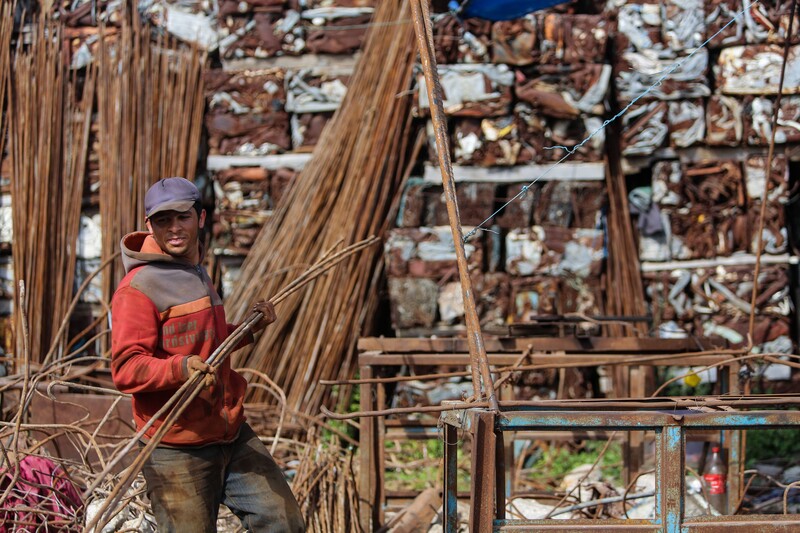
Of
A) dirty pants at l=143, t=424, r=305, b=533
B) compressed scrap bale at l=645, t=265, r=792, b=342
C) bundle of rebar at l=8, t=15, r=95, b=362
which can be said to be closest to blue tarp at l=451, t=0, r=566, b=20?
compressed scrap bale at l=645, t=265, r=792, b=342

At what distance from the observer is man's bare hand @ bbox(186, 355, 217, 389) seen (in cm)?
260

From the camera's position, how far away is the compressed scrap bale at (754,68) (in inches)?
223

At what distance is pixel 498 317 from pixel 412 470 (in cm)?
113

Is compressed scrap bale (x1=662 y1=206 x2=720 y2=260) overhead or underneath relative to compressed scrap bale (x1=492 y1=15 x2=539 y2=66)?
underneath

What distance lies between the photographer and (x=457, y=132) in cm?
570

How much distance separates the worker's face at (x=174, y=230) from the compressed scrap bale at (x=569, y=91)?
3.26 metres

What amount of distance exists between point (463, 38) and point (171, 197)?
3.30m

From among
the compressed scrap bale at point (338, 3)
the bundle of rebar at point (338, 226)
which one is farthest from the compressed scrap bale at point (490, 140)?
the compressed scrap bale at point (338, 3)

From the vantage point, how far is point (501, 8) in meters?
5.52

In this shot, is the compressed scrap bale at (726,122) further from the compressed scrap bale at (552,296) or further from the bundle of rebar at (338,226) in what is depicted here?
the bundle of rebar at (338,226)

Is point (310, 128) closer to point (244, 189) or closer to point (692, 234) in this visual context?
point (244, 189)

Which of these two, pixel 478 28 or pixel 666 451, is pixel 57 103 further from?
pixel 666 451

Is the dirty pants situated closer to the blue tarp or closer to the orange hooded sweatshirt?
the orange hooded sweatshirt

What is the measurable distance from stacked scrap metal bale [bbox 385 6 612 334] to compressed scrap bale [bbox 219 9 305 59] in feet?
3.70
